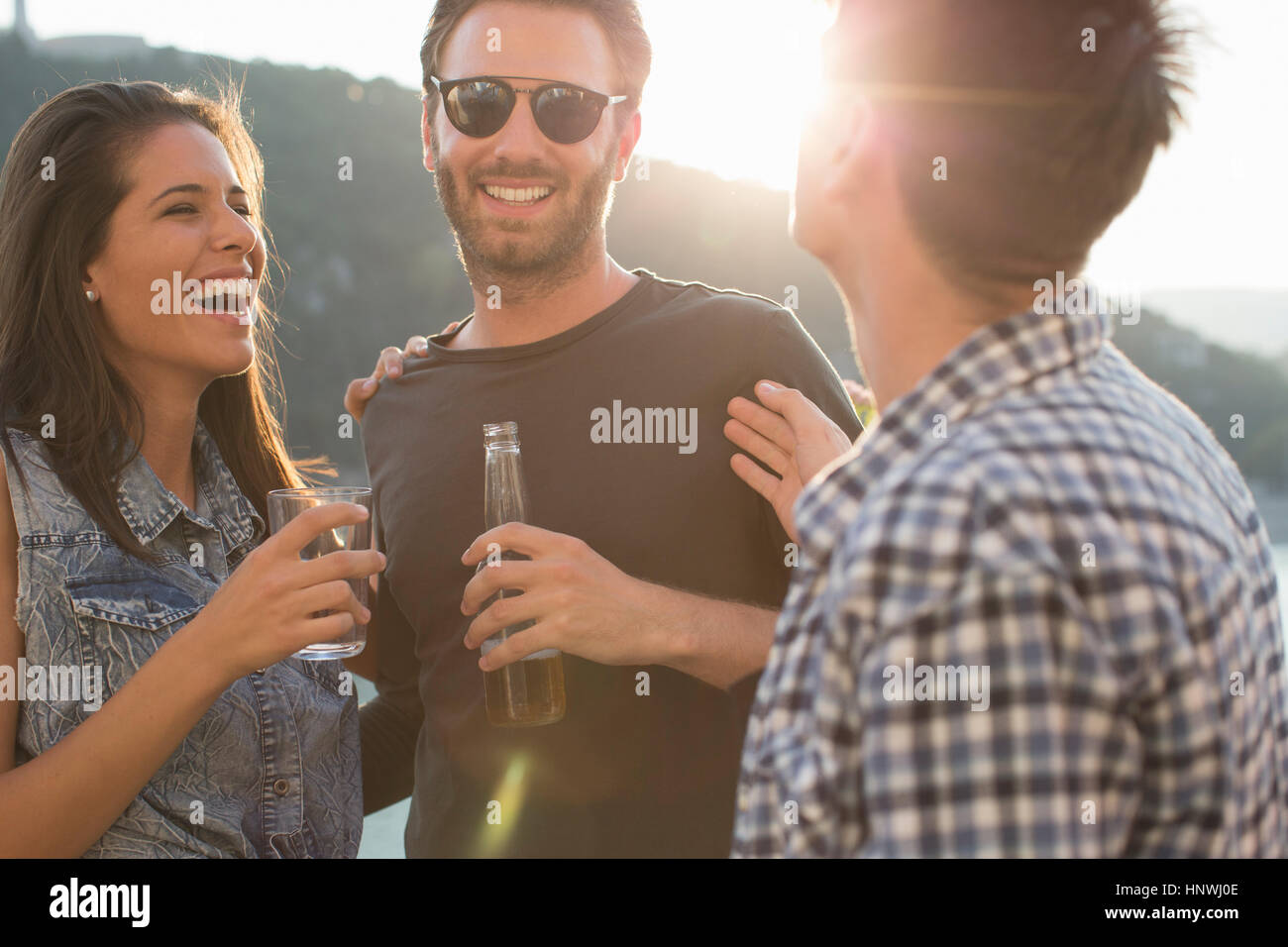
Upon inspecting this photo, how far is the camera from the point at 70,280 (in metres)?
2.37

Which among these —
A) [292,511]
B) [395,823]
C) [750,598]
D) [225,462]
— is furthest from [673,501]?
[395,823]

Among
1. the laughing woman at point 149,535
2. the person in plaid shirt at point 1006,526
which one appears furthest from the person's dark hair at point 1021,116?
the laughing woman at point 149,535

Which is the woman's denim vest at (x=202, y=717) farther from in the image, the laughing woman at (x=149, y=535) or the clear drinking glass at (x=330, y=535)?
the clear drinking glass at (x=330, y=535)

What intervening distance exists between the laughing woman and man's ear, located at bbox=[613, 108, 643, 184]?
949 millimetres

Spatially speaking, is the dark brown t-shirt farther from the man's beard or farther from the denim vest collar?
the denim vest collar

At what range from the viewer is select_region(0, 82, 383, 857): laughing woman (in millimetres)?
1896

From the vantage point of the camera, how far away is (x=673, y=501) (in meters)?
2.35

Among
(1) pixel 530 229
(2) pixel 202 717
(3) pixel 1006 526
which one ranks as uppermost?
(1) pixel 530 229

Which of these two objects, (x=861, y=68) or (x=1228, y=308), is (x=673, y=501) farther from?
(x=1228, y=308)

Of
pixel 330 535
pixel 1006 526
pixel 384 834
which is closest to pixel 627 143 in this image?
pixel 330 535

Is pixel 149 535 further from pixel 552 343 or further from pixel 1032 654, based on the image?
pixel 1032 654

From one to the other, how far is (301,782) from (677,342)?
133cm

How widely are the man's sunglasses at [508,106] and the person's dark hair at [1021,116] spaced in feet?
4.69

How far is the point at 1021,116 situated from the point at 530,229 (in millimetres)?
1568
